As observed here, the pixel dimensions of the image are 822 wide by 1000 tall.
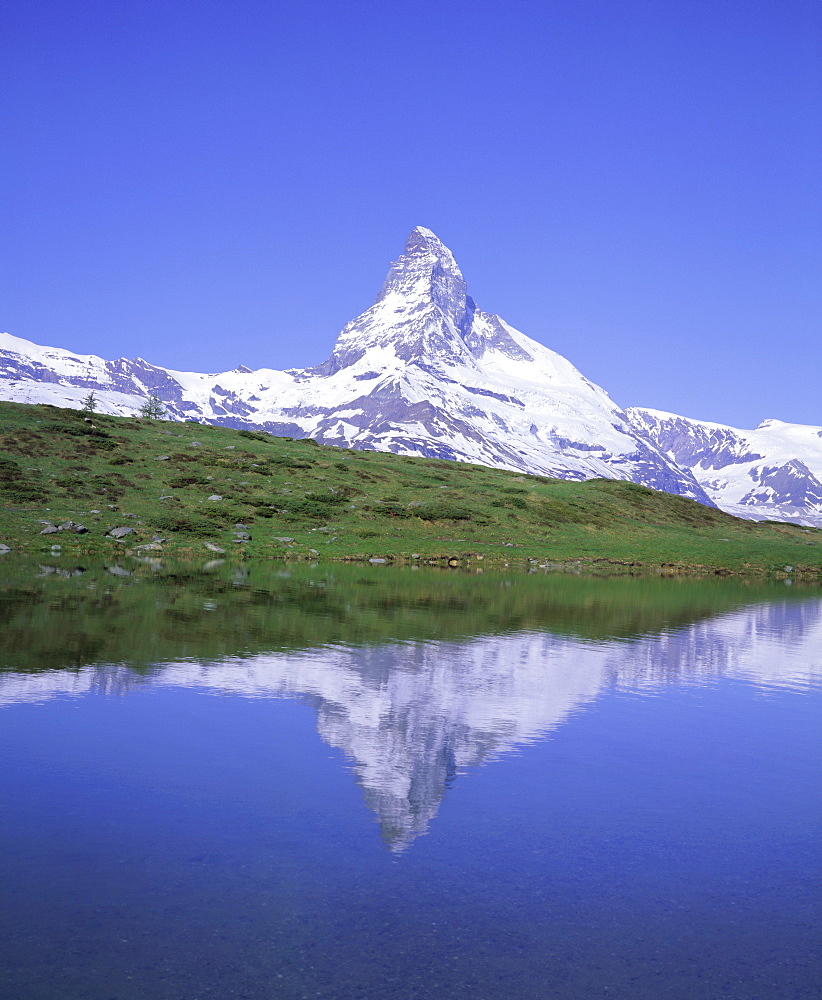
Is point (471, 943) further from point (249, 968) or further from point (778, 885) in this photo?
point (778, 885)

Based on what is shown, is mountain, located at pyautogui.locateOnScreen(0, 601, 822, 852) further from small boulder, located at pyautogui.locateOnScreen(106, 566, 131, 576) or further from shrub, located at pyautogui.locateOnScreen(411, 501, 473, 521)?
shrub, located at pyautogui.locateOnScreen(411, 501, 473, 521)

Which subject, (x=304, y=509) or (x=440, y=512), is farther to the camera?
(x=440, y=512)

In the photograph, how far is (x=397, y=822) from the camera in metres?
12.6

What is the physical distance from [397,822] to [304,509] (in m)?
73.6

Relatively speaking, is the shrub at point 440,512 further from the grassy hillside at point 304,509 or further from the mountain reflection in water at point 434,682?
the mountain reflection in water at point 434,682

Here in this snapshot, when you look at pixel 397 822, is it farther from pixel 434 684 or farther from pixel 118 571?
pixel 118 571

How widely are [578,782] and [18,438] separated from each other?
289 feet

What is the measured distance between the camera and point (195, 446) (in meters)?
103

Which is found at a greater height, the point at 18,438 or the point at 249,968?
the point at 18,438

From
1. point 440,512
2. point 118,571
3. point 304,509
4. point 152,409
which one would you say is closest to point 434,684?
point 118,571

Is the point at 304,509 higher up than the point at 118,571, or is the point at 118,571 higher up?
the point at 304,509

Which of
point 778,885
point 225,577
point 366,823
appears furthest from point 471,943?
point 225,577

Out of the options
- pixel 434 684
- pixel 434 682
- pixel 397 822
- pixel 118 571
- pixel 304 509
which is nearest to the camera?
pixel 397 822

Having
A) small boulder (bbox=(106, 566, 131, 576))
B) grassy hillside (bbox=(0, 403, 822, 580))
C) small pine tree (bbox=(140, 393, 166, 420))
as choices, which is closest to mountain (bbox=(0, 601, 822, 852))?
small boulder (bbox=(106, 566, 131, 576))
